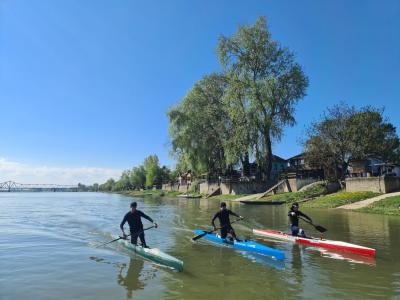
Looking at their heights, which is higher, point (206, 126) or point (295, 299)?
point (206, 126)

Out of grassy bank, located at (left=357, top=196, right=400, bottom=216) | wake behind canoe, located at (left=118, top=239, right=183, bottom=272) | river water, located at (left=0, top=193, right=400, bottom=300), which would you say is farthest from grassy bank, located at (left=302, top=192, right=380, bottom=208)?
wake behind canoe, located at (left=118, top=239, right=183, bottom=272)

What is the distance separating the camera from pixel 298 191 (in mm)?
44031

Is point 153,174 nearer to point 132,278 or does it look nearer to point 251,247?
point 251,247

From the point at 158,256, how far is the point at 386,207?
2255 centimetres

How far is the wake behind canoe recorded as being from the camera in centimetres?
1114

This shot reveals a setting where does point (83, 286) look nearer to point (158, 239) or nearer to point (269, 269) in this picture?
point (269, 269)

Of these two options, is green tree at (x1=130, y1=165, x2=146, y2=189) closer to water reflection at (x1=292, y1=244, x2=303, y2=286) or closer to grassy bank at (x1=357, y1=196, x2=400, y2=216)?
grassy bank at (x1=357, y1=196, x2=400, y2=216)

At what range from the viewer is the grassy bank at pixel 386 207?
1055 inches

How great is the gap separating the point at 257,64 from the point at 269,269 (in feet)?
129

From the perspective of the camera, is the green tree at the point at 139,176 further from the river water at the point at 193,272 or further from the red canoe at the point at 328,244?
the red canoe at the point at 328,244

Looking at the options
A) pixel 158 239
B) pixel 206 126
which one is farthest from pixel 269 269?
pixel 206 126

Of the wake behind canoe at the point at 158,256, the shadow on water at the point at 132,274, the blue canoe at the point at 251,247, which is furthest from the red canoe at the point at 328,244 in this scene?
the shadow on water at the point at 132,274

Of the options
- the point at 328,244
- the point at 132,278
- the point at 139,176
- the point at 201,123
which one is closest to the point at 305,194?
the point at 201,123

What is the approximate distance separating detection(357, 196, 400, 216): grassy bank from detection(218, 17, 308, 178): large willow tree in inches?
757
